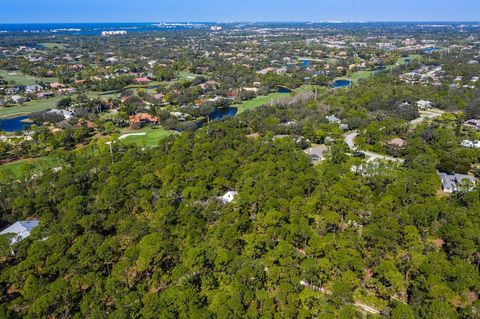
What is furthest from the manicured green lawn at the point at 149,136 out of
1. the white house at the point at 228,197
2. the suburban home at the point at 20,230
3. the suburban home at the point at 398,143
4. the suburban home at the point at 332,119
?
the suburban home at the point at 398,143

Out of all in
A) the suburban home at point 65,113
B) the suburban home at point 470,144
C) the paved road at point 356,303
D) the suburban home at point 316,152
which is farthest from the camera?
the suburban home at point 65,113

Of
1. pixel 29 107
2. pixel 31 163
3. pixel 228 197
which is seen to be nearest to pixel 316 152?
pixel 228 197

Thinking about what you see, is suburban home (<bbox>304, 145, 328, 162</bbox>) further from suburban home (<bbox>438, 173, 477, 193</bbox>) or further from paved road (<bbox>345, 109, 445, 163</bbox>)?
suburban home (<bbox>438, 173, 477, 193</bbox>)

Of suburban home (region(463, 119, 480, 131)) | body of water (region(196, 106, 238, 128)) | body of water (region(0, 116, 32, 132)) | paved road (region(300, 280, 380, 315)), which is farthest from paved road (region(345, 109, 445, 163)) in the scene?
body of water (region(0, 116, 32, 132))

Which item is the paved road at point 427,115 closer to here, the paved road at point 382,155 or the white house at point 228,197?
the paved road at point 382,155

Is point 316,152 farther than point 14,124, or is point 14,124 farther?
point 14,124

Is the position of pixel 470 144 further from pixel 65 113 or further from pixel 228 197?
pixel 65 113

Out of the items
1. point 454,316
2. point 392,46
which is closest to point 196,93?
point 454,316
